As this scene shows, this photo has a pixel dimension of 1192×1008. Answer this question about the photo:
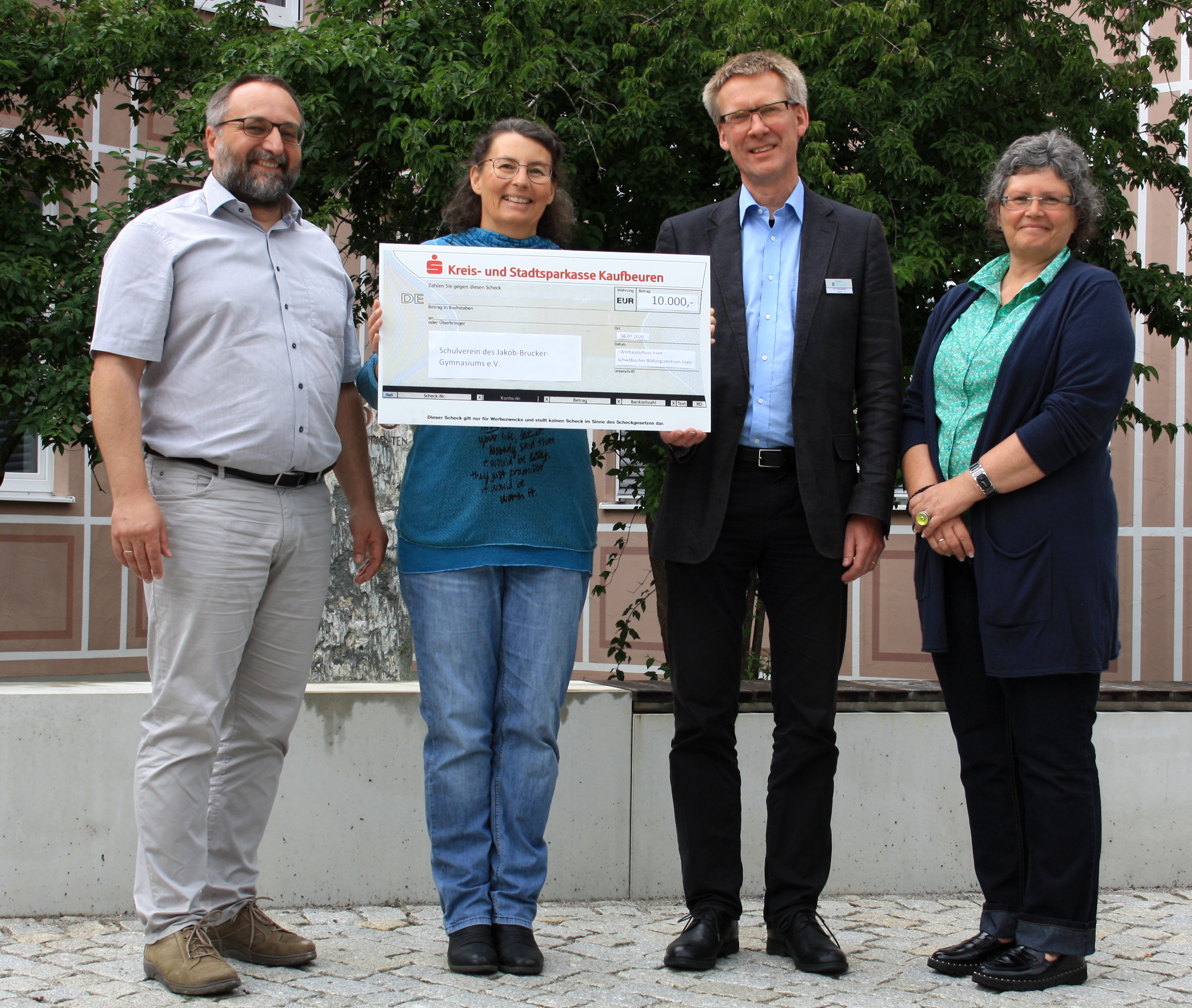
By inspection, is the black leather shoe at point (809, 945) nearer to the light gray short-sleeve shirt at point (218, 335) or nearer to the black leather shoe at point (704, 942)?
the black leather shoe at point (704, 942)

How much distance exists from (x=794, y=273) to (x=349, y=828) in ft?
7.13

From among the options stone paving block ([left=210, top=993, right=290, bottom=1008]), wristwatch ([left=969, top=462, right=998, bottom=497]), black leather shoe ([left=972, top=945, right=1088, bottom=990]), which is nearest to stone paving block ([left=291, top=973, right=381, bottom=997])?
stone paving block ([left=210, top=993, right=290, bottom=1008])

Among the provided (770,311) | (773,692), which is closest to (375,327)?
(770,311)

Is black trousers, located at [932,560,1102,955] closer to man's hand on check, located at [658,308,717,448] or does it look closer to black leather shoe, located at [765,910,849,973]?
black leather shoe, located at [765,910,849,973]

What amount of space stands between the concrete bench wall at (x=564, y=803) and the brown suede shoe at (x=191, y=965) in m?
0.93

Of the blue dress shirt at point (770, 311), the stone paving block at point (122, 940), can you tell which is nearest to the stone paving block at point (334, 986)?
the stone paving block at point (122, 940)

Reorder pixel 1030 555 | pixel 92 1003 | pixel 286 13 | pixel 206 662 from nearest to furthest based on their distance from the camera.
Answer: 1. pixel 92 1003
2. pixel 206 662
3. pixel 1030 555
4. pixel 286 13

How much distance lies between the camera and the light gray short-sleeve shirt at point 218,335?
3023 millimetres

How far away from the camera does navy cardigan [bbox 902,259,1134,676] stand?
10.2 feet

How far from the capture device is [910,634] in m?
13.0

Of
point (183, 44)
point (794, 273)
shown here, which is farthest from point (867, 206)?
point (183, 44)

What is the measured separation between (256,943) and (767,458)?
70.3 inches

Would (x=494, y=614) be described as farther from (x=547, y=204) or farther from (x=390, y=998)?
(x=547, y=204)

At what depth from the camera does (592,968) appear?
329cm
